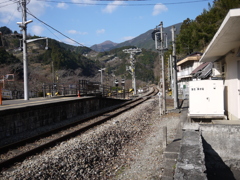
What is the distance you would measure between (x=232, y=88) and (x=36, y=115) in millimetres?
8952

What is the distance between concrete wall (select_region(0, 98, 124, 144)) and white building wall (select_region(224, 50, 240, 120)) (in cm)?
874

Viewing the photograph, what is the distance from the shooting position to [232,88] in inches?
389

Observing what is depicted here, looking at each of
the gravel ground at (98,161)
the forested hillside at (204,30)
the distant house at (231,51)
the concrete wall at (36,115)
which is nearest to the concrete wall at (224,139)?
the gravel ground at (98,161)

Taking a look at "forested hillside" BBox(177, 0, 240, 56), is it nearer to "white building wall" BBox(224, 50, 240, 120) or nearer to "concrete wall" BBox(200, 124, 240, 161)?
"white building wall" BBox(224, 50, 240, 120)

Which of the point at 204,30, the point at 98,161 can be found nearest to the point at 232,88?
the point at 98,161

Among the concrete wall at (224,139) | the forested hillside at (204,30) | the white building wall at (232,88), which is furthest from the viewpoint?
the forested hillside at (204,30)

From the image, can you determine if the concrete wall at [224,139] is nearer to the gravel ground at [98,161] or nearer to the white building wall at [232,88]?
the gravel ground at [98,161]

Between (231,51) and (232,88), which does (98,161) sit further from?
(231,51)

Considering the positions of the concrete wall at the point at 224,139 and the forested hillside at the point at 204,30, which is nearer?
the concrete wall at the point at 224,139

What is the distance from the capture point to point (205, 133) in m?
7.34

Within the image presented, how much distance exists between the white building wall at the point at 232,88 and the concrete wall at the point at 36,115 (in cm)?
874

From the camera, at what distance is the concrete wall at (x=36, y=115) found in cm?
907

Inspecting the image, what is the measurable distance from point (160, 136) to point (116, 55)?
5921 inches

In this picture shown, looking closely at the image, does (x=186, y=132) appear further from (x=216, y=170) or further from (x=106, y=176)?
(x=106, y=176)
